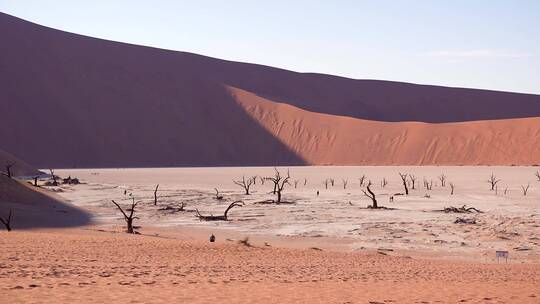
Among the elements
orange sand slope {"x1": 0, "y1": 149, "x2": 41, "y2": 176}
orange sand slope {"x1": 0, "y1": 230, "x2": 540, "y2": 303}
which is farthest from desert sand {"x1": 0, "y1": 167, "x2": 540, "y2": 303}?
orange sand slope {"x1": 0, "y1": 149, "x2": 41, "y2": 176}

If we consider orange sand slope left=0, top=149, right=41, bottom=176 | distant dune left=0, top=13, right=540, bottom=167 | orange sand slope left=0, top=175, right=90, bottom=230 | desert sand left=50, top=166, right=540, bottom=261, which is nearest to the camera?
desert sand left=50, top=166, right=540, bottom=261

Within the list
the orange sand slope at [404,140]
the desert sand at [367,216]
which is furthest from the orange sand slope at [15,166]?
the orange sand slope at [404,140]

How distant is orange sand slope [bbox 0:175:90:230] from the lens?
85.4 feet

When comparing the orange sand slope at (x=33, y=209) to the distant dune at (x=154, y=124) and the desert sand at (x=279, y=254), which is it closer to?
the desert sand at (x=279, y=254)

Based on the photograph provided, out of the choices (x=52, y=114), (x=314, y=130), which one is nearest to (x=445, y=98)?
(x=314, y=130)

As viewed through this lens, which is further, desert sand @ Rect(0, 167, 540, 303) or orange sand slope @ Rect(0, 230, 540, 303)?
desert sand @ Rect(0, 167, 540, 303)

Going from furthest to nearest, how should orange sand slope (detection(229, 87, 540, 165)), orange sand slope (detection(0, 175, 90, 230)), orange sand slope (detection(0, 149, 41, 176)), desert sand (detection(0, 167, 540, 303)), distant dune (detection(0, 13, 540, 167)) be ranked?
orange sand slope (detection(229, 87, 540, 165)) → distant dune (detection(0, 13, 540, 167)) → orange sand slope (detection(0, 149, 41, 176)) → orange sand slope (detection(0, 175, 90, 230)) → desert sand (detection(0, 167, 540, 303))

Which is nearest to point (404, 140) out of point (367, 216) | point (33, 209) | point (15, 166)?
point (15, 166)

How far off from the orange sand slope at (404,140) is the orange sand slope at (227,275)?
238 ft

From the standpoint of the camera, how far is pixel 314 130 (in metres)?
99.8

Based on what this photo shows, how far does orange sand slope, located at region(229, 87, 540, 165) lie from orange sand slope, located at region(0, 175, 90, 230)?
206 ft

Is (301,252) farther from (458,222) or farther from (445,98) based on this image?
(445,98)

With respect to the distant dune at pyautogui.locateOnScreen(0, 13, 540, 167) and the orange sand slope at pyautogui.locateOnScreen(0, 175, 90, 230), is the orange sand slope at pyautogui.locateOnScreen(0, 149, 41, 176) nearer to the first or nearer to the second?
the orange sand slope at pyautogui.locateOnScreen(0, 175, 90, 230)

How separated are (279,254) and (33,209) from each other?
14799 millimetres
